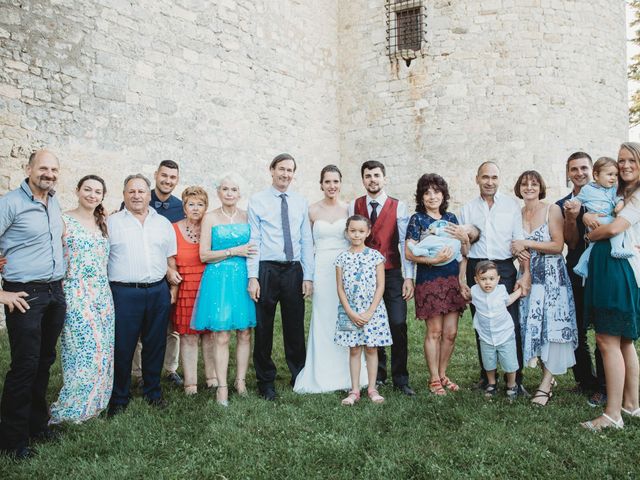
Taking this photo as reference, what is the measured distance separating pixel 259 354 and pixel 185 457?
4.56 feet

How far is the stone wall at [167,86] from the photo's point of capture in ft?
22.1

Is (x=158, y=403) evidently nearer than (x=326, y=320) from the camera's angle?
Yes

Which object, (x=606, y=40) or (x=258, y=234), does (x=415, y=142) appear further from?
(x=258, y=234)

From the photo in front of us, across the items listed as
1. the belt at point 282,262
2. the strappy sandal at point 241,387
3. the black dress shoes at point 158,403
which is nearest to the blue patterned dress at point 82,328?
the black dress shoes at point 158,403

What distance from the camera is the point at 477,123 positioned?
1070cm

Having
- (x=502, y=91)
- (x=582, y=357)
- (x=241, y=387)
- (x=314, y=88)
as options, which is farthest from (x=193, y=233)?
(x=502, y=91)

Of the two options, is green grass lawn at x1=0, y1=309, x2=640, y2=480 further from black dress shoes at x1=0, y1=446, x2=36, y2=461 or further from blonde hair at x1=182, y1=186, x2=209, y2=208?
blonde hair at x1=182, y1=186, x2=209, y2=208

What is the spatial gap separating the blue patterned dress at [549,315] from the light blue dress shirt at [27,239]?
3731 millimetres

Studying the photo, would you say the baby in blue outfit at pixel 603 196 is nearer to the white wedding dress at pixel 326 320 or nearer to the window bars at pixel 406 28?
the white wedding dress at pixel 326 320

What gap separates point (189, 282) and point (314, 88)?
767cm

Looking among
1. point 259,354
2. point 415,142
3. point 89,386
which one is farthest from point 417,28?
point 89,386

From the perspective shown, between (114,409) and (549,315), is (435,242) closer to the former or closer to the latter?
(549,315)

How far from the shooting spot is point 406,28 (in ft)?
37.3

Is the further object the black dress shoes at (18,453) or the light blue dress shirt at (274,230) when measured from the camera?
the light blue dress shirt at (274,230)
